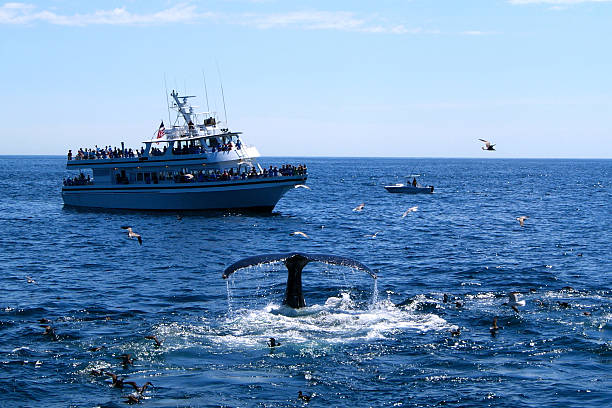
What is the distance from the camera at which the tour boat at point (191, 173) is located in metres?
71.2

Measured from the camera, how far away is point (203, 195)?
7225cm

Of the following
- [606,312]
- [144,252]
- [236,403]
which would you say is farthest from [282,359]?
[144,252]

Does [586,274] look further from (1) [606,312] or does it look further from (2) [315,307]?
(2) [315,307]

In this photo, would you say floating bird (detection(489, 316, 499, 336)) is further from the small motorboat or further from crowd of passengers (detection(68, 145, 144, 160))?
the small motorboat

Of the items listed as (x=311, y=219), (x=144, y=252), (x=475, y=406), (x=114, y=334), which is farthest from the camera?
(x=311, y=219)

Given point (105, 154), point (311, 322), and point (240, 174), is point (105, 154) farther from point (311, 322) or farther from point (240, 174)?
point (311, 322)

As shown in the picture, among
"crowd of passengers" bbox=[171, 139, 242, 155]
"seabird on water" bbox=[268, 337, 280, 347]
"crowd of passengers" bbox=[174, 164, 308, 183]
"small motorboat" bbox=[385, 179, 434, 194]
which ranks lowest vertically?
"seabird on water" bbox=[268, 337, 280, 347]

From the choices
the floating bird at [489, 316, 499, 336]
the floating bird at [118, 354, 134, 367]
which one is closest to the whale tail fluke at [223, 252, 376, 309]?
the floating bird at [118, 354, 134, 367]

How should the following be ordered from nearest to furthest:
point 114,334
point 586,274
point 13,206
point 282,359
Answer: point 282,359 < point 114,334 < point 586,274 < point 13,206

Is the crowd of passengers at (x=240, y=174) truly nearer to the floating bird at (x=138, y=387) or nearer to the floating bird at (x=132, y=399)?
the floating bird at (x=138, y=387)

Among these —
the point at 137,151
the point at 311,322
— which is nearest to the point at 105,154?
the point at 137,151

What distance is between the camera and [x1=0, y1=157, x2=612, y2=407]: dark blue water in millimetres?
21172

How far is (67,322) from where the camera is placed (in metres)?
28.9

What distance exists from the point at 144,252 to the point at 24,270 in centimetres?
968
